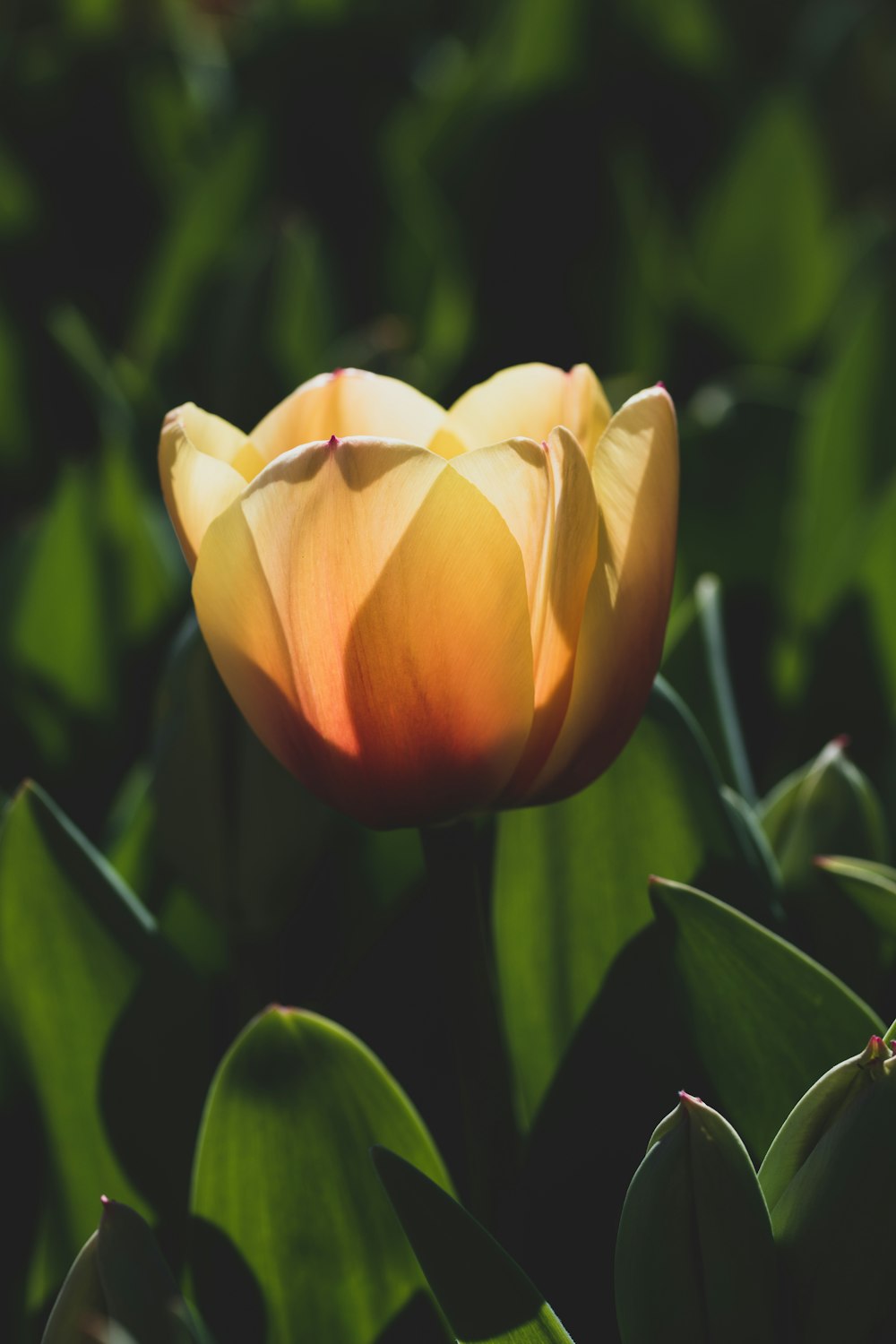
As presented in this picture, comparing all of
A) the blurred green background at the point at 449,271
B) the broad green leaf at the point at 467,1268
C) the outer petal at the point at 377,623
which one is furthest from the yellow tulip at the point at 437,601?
the blurred green background at the point at 449,271

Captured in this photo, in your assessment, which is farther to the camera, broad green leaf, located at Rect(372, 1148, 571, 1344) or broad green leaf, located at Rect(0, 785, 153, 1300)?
broad green leaf, located at Rect(0, 785, 153, 1300)

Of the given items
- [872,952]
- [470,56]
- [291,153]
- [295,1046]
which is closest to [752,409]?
[872,952]

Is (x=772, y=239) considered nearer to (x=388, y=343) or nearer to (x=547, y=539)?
(x=388, y=343)

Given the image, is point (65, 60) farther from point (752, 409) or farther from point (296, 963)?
point (296, 963)

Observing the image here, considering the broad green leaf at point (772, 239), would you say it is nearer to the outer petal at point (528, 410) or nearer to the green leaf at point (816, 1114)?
the outer petal at point (528, 410)

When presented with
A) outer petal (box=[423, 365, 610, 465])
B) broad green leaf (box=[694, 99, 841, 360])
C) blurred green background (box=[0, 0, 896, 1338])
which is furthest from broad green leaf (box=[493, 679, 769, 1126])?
broad green leaf (box=[694, 99, 841, 360])

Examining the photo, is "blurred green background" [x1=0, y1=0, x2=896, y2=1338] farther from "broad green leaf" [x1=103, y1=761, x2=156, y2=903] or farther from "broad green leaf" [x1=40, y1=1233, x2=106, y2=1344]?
"broad green leaf" [x1=40, y1=1233, x2=106, y2=1344]

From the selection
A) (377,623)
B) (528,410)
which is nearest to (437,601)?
(377,623)
